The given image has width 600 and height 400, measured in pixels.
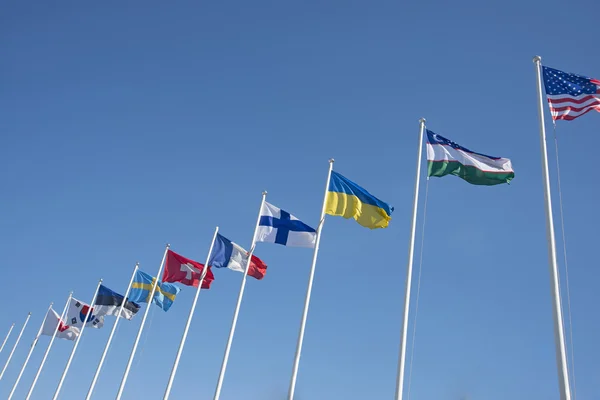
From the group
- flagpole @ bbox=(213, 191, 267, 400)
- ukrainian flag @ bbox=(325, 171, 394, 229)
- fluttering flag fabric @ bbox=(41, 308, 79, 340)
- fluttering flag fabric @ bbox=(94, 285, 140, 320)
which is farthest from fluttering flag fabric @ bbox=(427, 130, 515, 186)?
fluttering flag fabric @ bbox=(41, 308, 79, 340)

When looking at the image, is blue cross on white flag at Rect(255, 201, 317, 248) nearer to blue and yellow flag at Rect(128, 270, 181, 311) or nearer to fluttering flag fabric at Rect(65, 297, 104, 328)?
blue and yellow flag at Rect(128, 270, 181, 311)

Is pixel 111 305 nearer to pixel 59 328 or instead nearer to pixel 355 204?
pixel 59 328

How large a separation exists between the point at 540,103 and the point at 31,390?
43.8 meters

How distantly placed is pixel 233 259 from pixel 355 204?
906 cm

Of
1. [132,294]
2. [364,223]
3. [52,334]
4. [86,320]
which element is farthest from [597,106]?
[52,334]

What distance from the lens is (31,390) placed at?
43.8 metres

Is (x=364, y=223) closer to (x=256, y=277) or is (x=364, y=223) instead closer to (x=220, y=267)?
(x=256, y=277)

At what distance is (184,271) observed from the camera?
32125 mm

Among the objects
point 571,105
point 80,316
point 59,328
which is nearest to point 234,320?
point 571,105

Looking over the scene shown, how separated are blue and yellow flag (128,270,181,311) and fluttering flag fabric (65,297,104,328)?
599 centimetres

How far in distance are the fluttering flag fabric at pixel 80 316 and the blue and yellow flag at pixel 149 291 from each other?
19.7ft

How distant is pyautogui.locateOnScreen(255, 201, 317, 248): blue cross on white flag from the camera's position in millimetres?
24397

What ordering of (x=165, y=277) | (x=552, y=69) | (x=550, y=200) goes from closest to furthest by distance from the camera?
(x=550, y=200) < (x=552, y=69) < (x=165, y=277)

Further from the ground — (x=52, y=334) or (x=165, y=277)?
(x=165, y=277)
